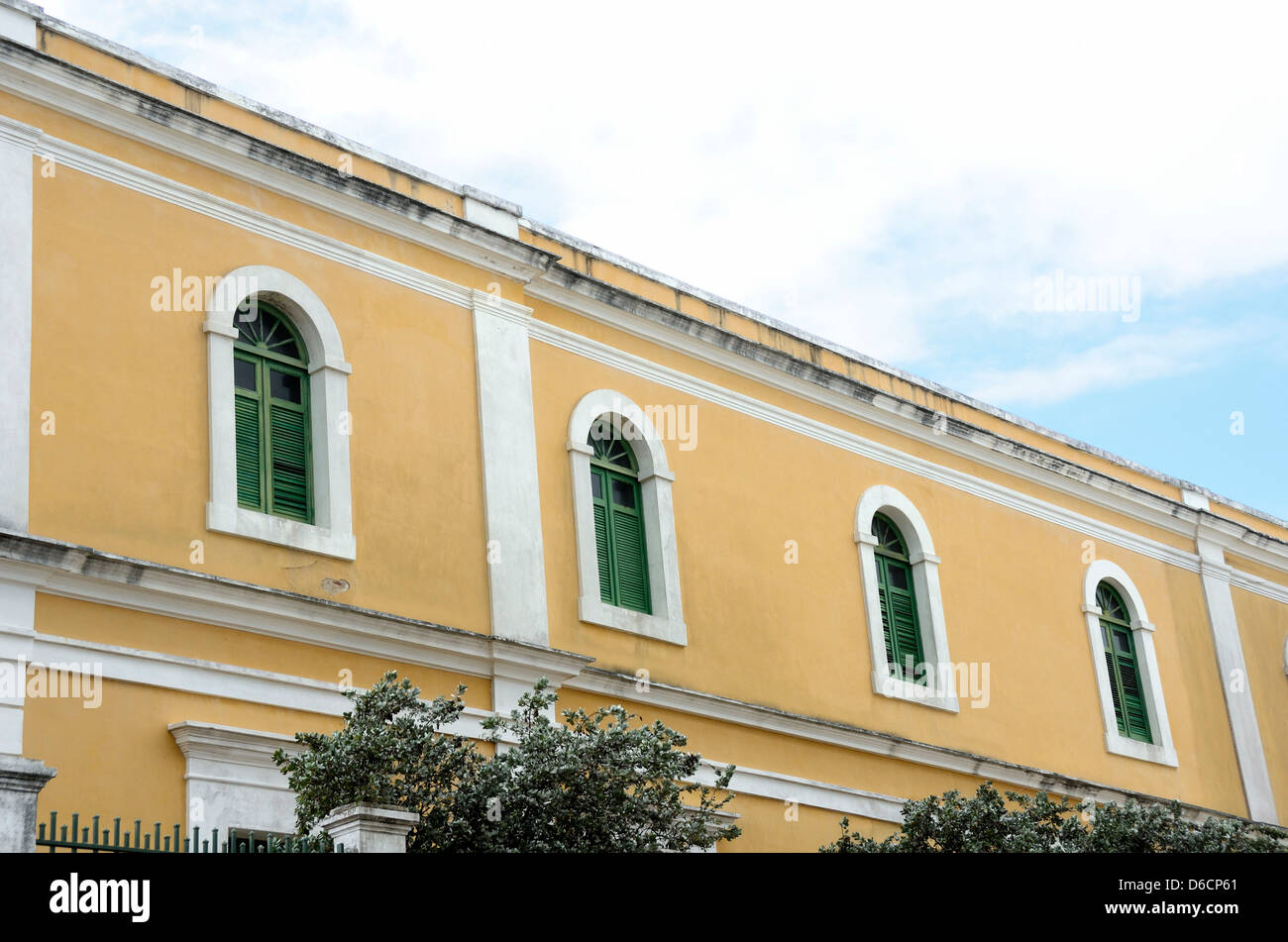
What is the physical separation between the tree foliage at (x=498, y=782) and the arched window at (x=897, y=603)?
22.0 ft

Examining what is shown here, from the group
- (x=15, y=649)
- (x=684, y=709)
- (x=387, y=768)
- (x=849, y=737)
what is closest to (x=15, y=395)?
(x=15, y=649)

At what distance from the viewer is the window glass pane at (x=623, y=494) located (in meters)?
16.3

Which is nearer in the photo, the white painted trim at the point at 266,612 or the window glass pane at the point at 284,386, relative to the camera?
the white painted trim at the point at 266,612

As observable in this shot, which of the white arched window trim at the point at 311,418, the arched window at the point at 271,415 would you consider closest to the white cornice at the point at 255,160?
the white arched window trim at the point at 311,418

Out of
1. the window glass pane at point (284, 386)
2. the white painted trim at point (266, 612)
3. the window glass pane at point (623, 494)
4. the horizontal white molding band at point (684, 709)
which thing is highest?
the window glass pane at point (284, 386)

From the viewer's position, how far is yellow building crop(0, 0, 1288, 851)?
40.2ft

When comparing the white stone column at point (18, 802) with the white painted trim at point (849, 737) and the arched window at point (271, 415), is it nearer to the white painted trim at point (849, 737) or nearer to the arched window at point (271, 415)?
the arched window at point (271, 415)

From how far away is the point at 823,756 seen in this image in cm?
1675

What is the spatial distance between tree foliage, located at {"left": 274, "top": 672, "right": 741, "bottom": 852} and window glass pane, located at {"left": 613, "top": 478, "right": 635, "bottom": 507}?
15.4ft

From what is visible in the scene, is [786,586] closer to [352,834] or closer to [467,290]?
[467,290]

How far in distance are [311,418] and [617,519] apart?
3.27 meters

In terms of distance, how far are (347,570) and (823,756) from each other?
5359 millimetres
